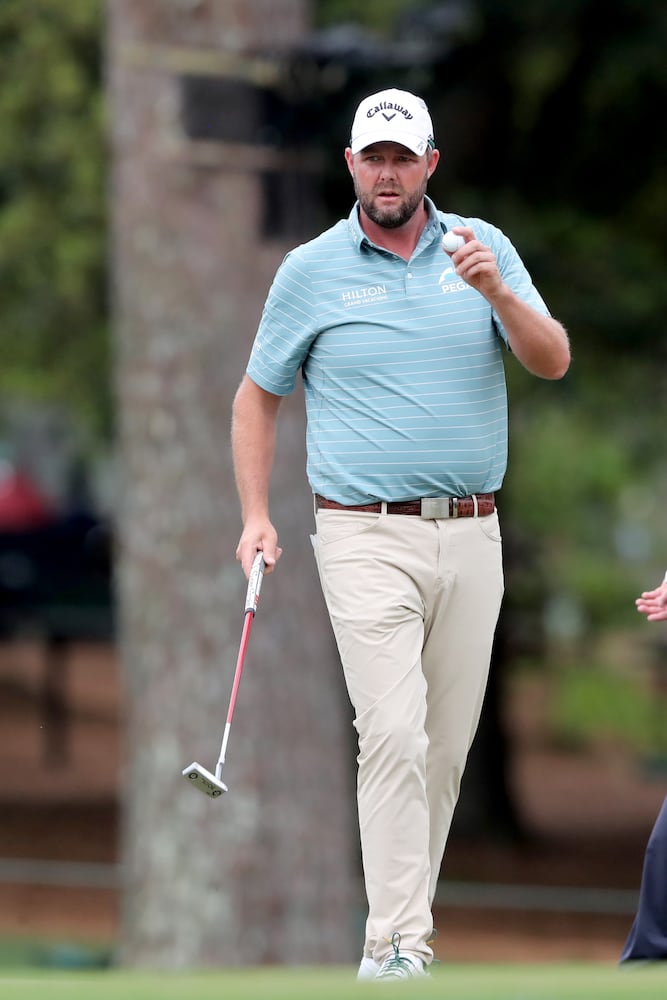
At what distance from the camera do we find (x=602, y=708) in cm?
2723

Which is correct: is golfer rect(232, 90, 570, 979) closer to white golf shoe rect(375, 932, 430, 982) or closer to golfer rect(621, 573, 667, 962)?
white golf shoe rect(375, 932, 430, 982)

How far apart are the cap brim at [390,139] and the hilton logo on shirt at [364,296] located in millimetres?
363

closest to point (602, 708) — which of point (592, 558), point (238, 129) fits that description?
point (592, 558)

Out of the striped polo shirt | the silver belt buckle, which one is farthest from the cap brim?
the silver belt buckle

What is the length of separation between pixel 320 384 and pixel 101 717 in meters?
20.4

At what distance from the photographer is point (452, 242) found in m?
5.02

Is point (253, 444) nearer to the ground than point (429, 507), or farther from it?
farther from it

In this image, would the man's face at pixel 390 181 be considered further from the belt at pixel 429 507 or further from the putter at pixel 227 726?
the putter at pixel 227 726

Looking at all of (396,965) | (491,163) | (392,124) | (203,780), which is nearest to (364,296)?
(392,124)

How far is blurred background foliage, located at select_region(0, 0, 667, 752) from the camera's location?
41.3 ft

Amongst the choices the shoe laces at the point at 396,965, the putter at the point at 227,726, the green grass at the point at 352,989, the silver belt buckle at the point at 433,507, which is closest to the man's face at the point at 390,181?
the silver belt buckle at the point at 433,507

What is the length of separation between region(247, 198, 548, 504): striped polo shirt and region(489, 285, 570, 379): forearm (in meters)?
0.15

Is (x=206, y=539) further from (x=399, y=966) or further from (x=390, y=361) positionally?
(x=399, y=966)

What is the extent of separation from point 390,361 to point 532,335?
40 cm
